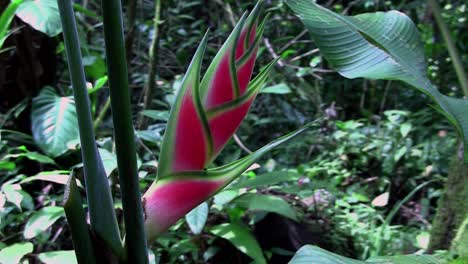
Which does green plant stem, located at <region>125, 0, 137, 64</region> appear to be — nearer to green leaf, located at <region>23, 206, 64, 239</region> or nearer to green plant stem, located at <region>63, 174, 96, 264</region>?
green leaf, located at <region>23, 206, 64, 239</region>

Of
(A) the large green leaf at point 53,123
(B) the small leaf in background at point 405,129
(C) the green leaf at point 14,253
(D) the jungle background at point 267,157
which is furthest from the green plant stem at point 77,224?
(B) the small leaf in background at point 405,129

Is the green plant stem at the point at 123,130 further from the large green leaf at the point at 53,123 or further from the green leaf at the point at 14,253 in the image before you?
the large green leaf at the point at 53,123

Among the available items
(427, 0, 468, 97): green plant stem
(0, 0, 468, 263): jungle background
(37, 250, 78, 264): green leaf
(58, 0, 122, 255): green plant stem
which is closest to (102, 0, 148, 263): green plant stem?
(58, 0, 122, 255): green plant stem

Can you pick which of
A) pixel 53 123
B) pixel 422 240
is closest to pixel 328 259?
pixel 422 240

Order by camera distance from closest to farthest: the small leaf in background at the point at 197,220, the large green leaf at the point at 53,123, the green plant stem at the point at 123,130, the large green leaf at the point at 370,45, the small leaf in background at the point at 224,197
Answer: the green plant stem at the point at 123,130 < the large green leaf at the point at 370,45 < the small leaf in background at the point at 197,220 < the small leaf in background at the point at 224,197 < the large green leaf at the point at 53,123

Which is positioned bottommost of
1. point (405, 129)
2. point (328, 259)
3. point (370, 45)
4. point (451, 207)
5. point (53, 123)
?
point (405, 129)

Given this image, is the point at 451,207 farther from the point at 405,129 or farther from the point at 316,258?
the point at 405,129

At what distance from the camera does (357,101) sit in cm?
234

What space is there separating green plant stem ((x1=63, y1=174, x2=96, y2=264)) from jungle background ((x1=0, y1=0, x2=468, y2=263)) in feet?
1.24

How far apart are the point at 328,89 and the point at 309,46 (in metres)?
0.24

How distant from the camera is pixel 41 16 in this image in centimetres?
107

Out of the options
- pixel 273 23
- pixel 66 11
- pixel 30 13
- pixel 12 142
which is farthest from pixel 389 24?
pixel 273 23

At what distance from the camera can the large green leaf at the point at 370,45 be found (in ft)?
1.89

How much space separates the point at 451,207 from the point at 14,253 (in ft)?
2.65
